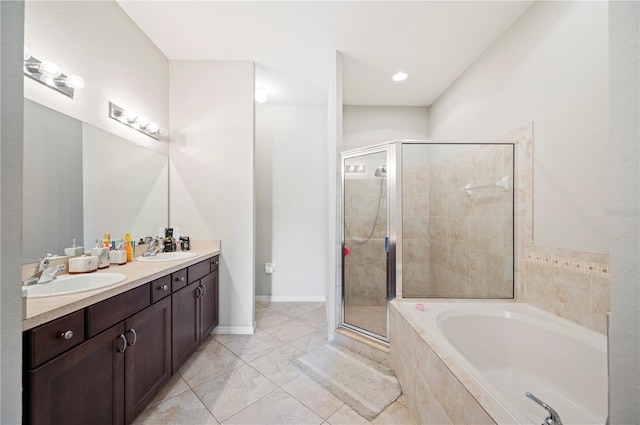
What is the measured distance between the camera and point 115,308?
117cm

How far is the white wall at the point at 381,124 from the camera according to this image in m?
3.27

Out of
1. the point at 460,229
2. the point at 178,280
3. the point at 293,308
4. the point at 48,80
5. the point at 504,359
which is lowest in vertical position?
the point at 293,308

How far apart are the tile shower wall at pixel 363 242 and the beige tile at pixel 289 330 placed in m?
0.55

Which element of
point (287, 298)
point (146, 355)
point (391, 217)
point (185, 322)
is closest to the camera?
point (146, 355)

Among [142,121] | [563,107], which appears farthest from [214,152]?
[563,107]

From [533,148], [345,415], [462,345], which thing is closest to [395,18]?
[533,148]

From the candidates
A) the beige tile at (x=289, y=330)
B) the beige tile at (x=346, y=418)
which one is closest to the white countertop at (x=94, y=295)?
the beige tile at (x=289, y=330)

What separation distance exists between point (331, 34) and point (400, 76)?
0.96 metres

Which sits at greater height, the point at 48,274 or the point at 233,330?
A: the point at 48,274

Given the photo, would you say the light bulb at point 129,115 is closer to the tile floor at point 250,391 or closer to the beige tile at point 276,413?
the tile floor at point 250,391

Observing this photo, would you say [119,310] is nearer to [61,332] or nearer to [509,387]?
[61,332]

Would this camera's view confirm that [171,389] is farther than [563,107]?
Yes

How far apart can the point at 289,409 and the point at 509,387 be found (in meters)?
1.34

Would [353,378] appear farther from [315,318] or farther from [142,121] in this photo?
[142,121]
